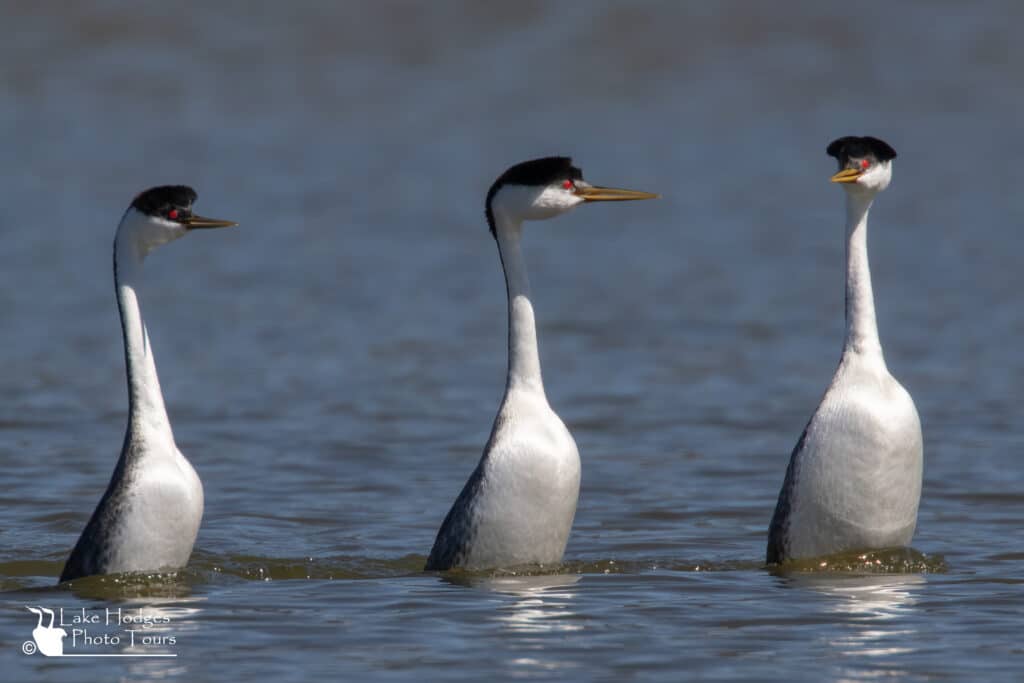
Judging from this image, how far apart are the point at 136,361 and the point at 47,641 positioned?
1.87 m

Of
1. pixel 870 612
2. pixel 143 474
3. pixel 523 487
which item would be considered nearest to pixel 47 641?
pixel 143 474

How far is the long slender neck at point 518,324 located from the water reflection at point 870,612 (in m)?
1.88

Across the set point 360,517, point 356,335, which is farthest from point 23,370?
point 360,517

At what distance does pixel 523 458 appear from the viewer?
12484 millimetres

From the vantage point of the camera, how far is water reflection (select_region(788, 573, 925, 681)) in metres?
10.7

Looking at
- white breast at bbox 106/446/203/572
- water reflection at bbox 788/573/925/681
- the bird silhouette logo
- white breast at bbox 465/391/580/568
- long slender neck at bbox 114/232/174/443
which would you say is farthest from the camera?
white breast at bbox 465/391/580/568

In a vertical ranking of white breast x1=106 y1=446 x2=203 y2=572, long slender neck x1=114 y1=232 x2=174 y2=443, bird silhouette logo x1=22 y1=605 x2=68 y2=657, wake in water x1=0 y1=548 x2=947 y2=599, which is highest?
long slender neck x1=114 y1=232 x2=174 y2=443

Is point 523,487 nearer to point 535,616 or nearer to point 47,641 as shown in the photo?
point 535,616

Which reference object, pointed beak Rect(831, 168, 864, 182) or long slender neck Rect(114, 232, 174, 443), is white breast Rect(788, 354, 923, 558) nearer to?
pointed beak Rect(831, 168, 864, 182)

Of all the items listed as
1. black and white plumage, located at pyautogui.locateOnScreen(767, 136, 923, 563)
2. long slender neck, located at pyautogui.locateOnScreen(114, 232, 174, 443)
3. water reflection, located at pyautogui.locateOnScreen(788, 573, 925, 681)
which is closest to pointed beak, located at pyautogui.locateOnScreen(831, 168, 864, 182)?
black and white plumage, located at pyautogui.locateOnScreen(767, 136, 923, 563)

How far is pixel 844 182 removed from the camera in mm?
12797

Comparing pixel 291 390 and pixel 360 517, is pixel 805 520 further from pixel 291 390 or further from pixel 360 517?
pixel 291 390

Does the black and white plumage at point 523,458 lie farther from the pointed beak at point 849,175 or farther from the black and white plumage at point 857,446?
the black and white plumage at point 857,446

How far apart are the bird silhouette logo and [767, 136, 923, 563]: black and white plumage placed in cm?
423
